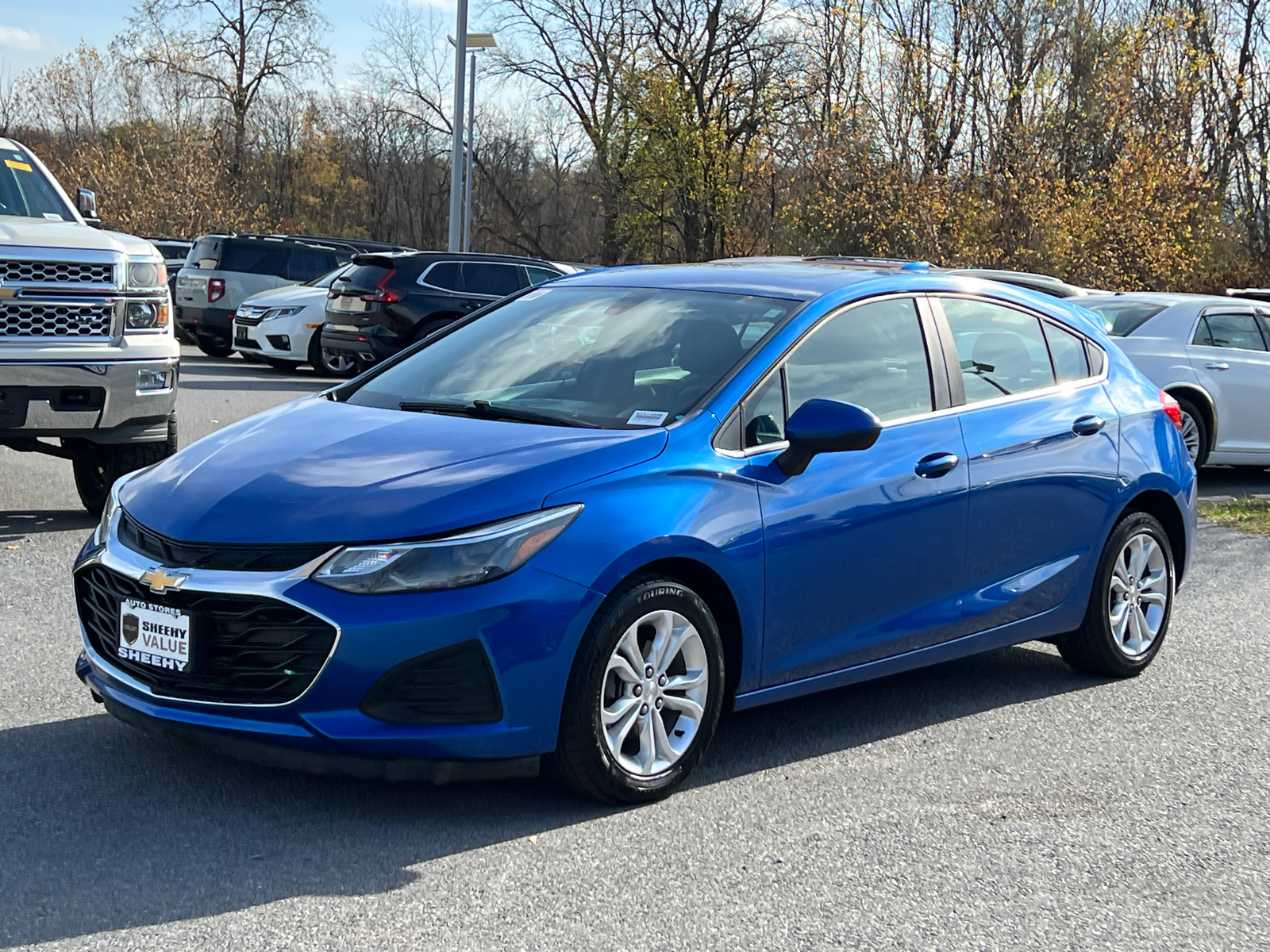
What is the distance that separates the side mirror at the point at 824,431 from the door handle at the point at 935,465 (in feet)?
1.57

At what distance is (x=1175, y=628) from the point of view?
727 cm

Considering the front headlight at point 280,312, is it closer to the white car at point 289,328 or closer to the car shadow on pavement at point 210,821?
the white car at point 289,328

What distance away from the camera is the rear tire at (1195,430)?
497 inches

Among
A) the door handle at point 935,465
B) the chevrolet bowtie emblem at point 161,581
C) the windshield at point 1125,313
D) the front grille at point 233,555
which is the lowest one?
the chevrolet bowtie emblem at point 161,581

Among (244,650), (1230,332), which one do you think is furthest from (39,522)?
(1230,332)

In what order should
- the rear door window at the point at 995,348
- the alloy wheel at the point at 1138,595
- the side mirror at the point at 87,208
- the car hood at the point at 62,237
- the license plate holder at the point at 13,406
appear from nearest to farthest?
the rear door window at the point at 995,348 < the alloy wheel at the point at 1138,595 < the license plate holder at the point at 13,406 < the car hood at the point at 62,237 < the side mirror at the point at 87,208

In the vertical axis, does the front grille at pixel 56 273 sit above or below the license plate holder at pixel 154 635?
above

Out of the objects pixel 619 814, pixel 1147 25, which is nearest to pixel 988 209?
pixel 1147 25

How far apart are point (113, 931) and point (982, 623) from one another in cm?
327

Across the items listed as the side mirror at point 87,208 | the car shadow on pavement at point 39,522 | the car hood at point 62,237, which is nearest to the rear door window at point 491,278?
the side mirror at point 87,208

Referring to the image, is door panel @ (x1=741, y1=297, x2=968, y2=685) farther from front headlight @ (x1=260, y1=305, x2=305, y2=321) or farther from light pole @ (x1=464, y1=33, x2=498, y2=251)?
light pole @ (x1=464, y1=33, x2=498, y2=251)

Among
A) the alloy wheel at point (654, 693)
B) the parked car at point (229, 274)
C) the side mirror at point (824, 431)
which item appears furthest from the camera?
the parked car at point (229, 274)

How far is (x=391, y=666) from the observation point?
3.94 meters

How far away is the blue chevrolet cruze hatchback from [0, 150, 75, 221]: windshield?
4.71 m
